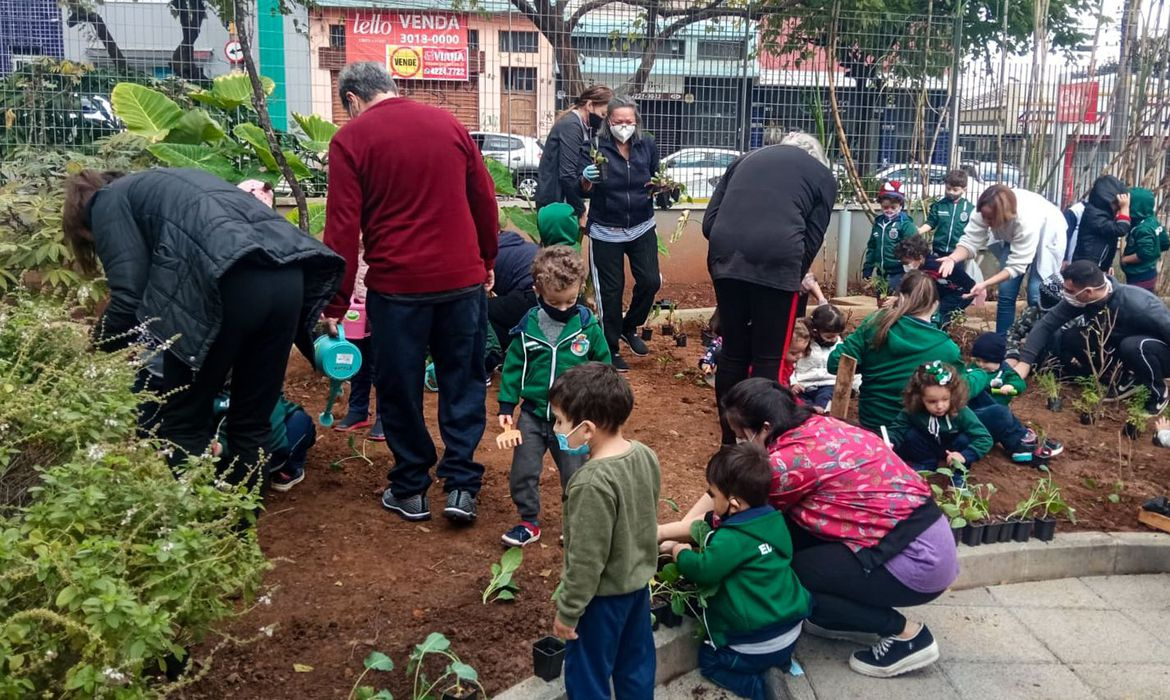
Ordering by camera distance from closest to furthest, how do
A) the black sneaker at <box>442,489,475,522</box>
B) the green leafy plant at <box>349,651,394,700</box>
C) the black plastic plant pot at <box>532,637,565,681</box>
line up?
the green leafy plant at <box>349,651,394,700</box>
the black plastic plant pot at <box>532,637,565,681</box>
the black sneaker at <box>442,489,475,522</box>

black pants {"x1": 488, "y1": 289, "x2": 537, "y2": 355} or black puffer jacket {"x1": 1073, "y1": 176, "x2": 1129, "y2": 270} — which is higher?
black puffer jacket {"x1": 1073, "y1": 176, "x2": 1129, "y2": 270}

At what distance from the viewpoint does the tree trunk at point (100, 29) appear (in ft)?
27.4

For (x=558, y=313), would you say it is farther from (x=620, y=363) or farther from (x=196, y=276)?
(x=620, y=363)

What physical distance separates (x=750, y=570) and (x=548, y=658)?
79 cm

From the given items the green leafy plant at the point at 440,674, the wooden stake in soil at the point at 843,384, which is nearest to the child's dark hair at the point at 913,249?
the wooden stake in soil at the point at 843,384

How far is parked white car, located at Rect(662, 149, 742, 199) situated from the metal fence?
23 millimetres

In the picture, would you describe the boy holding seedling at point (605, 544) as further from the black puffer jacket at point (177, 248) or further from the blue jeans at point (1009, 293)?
the blue jeans at point (1009, 293)

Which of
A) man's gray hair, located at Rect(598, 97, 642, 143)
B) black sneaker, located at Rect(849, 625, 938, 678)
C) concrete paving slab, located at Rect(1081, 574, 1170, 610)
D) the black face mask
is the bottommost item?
concrete paving slab, located at Rect(1081, 574, 1170, 610)

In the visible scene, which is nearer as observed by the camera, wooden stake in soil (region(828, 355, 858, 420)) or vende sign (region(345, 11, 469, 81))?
wooden stake in soil (region(828, 355, 858, 420))

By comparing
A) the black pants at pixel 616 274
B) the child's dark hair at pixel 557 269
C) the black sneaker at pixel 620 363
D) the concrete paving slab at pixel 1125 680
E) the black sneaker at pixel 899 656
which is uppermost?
the child's dark hair at pixel 557 269

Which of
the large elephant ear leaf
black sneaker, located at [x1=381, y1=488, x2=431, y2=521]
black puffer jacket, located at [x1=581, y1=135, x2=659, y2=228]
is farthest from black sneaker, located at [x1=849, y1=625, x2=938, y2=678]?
the large elephant ear leaf

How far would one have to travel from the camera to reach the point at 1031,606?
4.58 meters

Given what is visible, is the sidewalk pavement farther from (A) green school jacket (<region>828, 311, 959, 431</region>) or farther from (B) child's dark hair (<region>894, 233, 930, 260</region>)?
(B) child's dark hair (<region>894, 233, 930, 260</region>)

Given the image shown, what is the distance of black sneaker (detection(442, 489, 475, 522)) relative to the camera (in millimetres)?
4453
